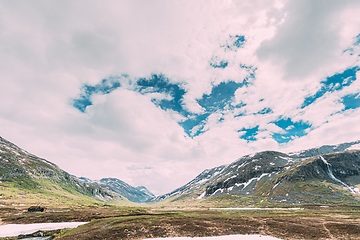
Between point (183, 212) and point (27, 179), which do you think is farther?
point (27, 179)

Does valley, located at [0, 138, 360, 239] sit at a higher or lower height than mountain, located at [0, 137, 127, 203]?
lower

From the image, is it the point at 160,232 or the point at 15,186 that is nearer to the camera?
the point at 160,232

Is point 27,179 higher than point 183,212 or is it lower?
higher

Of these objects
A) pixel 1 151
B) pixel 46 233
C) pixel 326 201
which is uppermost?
pixel 1 151

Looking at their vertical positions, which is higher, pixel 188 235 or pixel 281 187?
pixel 281 187

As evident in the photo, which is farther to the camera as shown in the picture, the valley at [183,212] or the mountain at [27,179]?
the mountain at [27,179]

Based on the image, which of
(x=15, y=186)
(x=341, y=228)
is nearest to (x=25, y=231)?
(x=341, y=228)

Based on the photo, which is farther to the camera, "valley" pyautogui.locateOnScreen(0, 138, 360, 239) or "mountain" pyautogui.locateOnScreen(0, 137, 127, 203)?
"mountain" pyautogui.locateOnScreen(0, 137, 127, 203)

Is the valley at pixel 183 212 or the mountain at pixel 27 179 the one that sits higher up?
the mountain at pixel 27 179

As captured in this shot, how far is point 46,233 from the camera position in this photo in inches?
1334

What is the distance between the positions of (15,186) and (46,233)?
143819 millimetres

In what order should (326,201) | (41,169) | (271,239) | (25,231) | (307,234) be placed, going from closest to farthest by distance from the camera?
(271,239) → (307,234) → (25,231) → (326,201) → (41,169)

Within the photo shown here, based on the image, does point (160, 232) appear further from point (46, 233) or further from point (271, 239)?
point (46, 233)

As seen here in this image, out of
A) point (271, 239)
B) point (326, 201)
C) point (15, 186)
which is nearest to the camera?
point (271, 239)
